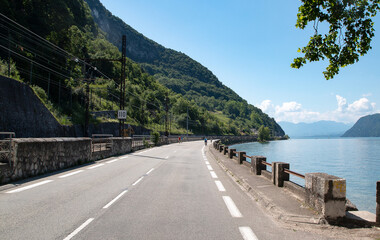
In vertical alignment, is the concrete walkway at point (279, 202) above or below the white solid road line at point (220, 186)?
above

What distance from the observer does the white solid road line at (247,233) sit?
4.49 m

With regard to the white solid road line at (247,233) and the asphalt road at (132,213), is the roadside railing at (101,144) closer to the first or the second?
the asphalt road at (132,213)

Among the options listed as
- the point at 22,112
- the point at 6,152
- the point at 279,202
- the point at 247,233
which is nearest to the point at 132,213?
the point at 247,233

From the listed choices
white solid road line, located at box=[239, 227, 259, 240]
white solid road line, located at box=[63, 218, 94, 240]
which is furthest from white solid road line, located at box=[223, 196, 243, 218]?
white solid road line, located at box=[63, 218, 94, 240]

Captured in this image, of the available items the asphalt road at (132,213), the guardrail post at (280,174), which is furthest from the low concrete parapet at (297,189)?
the asphalt road at (132,213)

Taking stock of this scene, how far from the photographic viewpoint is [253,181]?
9.57 meters

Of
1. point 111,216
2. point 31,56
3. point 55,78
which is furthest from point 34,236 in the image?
point 55,78

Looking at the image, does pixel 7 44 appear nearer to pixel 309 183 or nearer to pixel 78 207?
pixel 78 207

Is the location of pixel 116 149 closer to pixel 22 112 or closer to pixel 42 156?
pixel 42 156

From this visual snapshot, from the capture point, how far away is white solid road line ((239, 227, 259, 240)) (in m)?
4.49

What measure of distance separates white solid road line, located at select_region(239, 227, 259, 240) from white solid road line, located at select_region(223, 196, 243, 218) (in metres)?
0.84

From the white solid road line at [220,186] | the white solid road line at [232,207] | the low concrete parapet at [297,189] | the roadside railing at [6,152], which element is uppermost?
the roadside railing at [6,152]

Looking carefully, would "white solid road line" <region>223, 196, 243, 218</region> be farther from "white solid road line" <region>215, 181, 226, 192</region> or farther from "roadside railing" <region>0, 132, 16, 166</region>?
"roadside railing" <region>0, 132, 16, 166</region>

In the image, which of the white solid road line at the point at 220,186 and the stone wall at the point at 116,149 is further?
the stone wall at the point at 116,149
